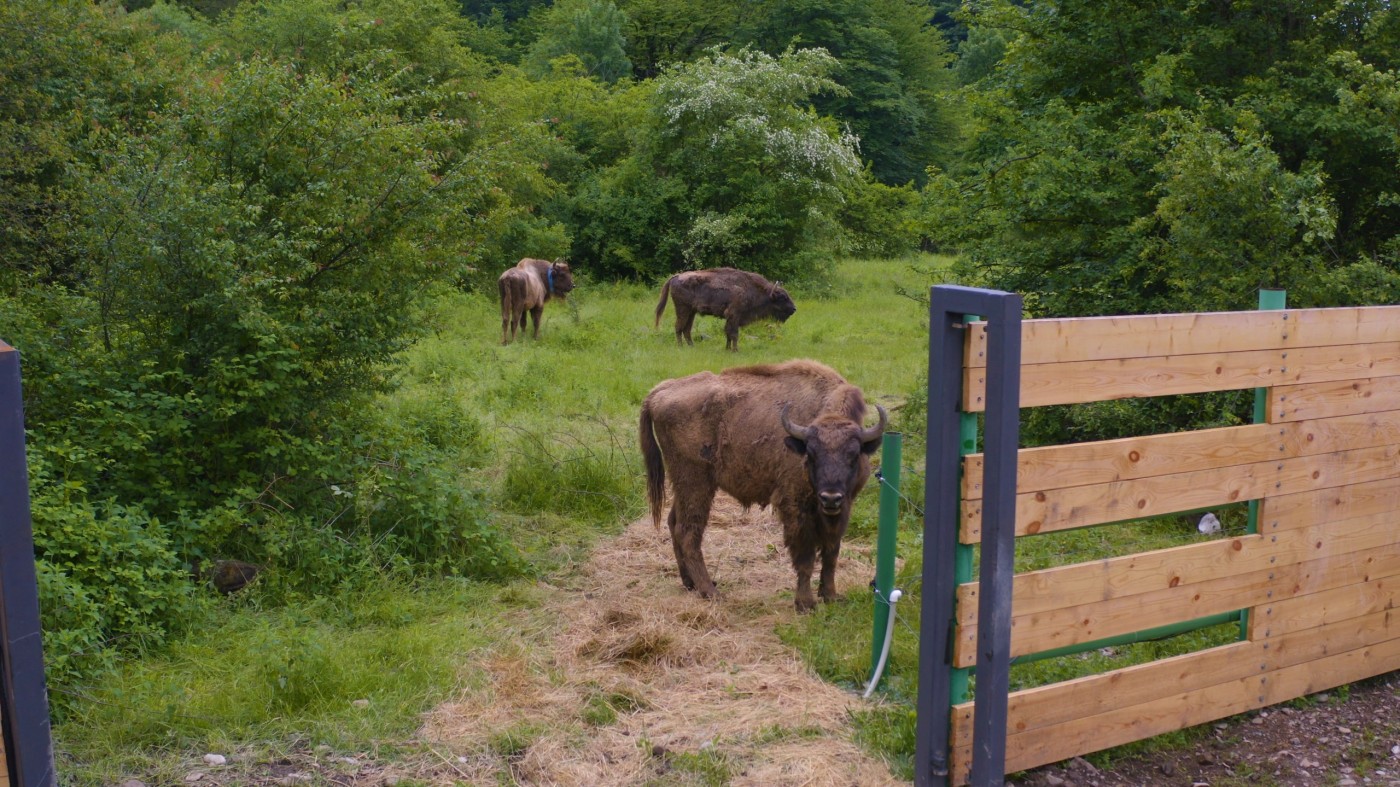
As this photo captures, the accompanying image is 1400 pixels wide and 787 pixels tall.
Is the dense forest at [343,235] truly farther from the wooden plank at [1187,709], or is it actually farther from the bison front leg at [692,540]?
the wooden plank at [1187,709]

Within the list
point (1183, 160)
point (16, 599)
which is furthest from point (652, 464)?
point (16, 599)

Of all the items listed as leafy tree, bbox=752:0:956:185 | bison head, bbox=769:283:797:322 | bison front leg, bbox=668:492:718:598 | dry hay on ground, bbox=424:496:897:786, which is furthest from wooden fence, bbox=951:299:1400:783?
leafy tree, bbox=752:0:956:185

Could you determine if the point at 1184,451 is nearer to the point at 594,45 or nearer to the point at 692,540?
the point at 692,540

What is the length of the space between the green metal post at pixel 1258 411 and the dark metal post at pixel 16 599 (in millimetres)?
4788

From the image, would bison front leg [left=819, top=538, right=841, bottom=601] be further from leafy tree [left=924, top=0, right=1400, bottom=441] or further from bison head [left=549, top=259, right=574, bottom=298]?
bison head [left=549, top=259, right=574, bottom=298]

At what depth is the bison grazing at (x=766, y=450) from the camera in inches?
273

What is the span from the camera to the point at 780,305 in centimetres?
1970

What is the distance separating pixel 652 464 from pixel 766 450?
935 mm

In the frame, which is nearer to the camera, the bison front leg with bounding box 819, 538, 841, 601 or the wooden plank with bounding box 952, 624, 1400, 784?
the wooden plank with bounding box 952, 624, 1400, 784

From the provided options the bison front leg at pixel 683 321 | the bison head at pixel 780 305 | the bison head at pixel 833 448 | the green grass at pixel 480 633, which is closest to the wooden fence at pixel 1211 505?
the green grass at pixel 480 633

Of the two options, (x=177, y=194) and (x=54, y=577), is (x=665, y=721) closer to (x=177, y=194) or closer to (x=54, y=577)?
(x=54, y=577)

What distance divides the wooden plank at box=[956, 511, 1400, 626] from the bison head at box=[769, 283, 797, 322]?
14385 millimetres

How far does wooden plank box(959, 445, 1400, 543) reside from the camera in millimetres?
4270

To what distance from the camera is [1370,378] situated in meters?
5.32
